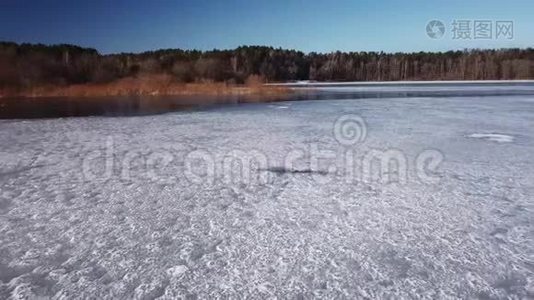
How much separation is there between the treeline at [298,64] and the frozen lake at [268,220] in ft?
157

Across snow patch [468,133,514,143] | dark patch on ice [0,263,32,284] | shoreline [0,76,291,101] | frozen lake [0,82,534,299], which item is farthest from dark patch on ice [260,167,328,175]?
shoreline [0,76,291,101]

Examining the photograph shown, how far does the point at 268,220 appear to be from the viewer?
3842mm

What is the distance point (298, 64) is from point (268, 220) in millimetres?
86512

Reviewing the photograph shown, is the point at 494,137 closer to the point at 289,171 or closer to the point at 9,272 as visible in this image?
the point at 289,171

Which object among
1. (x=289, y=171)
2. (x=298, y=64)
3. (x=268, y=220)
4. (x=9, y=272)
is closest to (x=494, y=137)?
(x=289, y=171)

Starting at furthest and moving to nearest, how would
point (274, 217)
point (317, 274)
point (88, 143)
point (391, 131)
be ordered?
point (391, 131) < point (88, 143) < point (274, 217) < point (317, 274)

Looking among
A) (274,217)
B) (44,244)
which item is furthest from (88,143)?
(274,217)

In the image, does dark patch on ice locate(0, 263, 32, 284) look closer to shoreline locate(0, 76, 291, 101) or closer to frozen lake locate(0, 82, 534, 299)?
frozen lake locate(0, 82, 534, 299)

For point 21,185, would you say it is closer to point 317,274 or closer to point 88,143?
point 88,143

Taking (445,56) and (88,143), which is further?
(445,56)

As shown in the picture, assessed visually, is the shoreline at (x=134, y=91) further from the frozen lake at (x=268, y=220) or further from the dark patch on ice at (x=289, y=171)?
the dark patch on ice at (x=289, y=171)

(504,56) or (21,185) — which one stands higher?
(504,56)

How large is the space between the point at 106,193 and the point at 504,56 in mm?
100151

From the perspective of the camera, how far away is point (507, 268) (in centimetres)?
286
